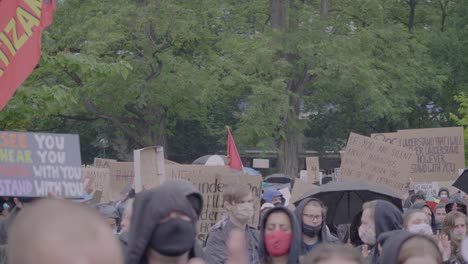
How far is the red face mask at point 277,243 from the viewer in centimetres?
598

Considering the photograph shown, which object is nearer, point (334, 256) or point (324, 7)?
point (334, 256)

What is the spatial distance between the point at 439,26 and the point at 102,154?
13.7 meters

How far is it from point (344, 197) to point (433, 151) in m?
6.94

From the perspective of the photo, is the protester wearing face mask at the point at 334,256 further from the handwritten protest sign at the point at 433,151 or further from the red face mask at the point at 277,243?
the handwritten protest sign at the point at 433,151

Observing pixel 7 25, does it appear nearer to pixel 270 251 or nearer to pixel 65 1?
pixel 270 251

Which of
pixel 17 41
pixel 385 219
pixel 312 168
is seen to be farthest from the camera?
pixel 312 168

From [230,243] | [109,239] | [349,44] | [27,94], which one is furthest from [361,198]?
[349,44]

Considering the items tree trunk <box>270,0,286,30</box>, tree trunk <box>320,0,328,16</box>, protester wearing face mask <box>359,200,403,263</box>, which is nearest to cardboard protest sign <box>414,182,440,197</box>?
protester wearing face mask <box>359,200,403,263</box>

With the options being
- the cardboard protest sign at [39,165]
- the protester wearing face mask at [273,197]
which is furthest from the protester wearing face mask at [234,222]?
the protester wearing face mask at [273,197]

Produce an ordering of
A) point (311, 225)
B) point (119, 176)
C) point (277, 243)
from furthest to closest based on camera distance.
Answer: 1. point (119, 176)
2. point (311, 225)
3. point (277, 243)

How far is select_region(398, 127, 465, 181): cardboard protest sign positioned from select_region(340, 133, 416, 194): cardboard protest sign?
3.37 metres

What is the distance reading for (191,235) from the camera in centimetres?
379

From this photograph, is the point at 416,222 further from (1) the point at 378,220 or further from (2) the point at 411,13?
(2) the point at 411,13

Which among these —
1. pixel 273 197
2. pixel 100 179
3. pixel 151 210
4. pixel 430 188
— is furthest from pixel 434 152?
pixel 151 210
